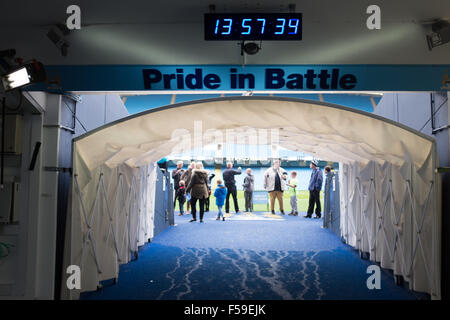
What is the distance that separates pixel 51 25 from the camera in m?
4.20

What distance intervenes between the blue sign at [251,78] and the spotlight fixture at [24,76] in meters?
0.61

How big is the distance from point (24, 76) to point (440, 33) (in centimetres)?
469

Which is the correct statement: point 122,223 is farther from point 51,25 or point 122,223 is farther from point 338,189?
point 338,189

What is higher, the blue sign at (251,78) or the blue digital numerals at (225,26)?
the blue digital numerals at (225,26)

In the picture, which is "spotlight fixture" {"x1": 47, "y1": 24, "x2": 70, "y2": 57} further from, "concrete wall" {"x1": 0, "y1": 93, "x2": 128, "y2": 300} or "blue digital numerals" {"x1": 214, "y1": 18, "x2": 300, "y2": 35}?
"blue digital numerals" {"x1": 214, "y1": 18, "x2": 300, "y2": 35}

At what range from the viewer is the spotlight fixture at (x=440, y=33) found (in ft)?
13.3

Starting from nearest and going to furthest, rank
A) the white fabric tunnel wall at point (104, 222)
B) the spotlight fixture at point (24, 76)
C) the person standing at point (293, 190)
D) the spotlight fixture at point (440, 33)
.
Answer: the spotlight fixture at point (24, 76), the spotlight fixture at point (440, 33), the white fabric tunnel wall at point (104, 222), the person standing at point (293, 190)

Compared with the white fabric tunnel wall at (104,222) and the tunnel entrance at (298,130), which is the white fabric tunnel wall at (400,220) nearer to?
the tunnel entrance at (298,130)

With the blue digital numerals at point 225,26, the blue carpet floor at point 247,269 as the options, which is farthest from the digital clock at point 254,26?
the blue carpet floor at point 247,269

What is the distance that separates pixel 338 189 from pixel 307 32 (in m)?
5.36

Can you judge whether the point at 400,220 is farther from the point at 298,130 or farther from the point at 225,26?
the point at 225,26

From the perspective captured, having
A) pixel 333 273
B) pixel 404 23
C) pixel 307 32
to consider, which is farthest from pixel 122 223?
pixel 404 23

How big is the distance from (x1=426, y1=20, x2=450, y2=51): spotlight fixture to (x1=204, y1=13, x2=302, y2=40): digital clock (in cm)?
172

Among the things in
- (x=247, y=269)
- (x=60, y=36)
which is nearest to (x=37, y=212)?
(x=60, y=36)
